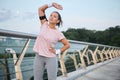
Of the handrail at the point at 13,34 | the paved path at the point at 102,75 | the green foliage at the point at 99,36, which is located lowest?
the paved path at the point at 102,75

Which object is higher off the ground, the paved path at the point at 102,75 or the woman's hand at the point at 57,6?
the woman's hand at the point at 57,6

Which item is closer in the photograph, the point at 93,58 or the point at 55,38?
the point at 55,38

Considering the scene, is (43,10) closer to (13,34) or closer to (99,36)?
(13,34)

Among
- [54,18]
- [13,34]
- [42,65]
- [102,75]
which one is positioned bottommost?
[102,75]

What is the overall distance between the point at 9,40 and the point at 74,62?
10.6 feet

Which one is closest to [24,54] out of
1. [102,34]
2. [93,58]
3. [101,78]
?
[101,78]

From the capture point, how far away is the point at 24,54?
2.96 m

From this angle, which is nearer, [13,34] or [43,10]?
[13,34]

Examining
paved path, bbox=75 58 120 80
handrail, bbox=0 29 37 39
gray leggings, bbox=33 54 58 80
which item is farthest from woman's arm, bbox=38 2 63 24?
paved path, bbox=75 58 120 80

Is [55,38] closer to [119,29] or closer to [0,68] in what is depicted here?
[0,68]

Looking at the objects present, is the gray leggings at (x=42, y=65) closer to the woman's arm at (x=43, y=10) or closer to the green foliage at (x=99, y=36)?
the woman's arm at (x=43, y=10)

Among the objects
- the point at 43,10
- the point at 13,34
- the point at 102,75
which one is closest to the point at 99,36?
the point at 102,75

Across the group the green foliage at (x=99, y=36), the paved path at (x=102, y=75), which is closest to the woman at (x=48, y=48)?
the paved path at (x=102, y=75)

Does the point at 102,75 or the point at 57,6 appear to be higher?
the point at 57,6
